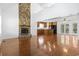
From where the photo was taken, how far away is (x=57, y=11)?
1419mm

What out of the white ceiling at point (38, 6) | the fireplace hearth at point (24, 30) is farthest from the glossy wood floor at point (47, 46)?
the white ceiling at point (38, 6)

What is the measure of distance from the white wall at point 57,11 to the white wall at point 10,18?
17 cm

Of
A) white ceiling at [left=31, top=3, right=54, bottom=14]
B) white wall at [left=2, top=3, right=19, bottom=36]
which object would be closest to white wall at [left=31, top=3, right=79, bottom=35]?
white ceiling at [left=31, top=3, right=54, bottom=14]

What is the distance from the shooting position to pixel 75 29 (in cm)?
141

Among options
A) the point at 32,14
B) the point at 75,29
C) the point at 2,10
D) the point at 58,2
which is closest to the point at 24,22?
the point at 32,14

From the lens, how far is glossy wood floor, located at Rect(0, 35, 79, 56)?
4.65ft

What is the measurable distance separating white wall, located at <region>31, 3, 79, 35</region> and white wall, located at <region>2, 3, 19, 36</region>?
0.17 m

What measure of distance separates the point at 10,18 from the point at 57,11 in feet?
1.50

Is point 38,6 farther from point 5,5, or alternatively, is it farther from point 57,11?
point 5,5

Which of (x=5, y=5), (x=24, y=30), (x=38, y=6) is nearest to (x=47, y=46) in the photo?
(x=24, y=30)

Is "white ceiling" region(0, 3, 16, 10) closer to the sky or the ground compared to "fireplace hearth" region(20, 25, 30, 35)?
closer to the sky

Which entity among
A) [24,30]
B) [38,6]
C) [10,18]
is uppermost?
[38,6]

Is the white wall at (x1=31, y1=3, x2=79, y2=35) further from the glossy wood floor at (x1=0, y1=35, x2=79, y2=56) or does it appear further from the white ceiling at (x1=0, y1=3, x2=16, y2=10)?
the white ceiling at (x1=0, y1=3, x2=16, y2=10)

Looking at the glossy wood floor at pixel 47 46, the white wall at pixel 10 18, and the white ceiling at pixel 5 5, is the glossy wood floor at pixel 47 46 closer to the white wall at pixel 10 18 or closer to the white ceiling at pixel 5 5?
the white wall at pixel 10 18
